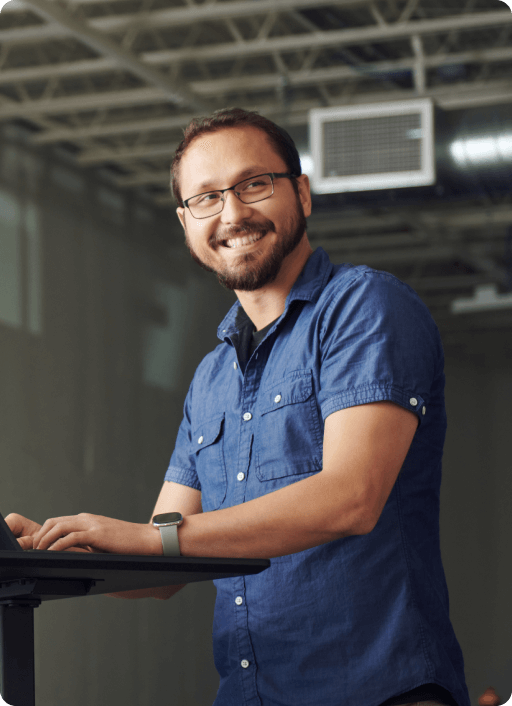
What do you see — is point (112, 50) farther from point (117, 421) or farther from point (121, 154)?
point (117, 421)

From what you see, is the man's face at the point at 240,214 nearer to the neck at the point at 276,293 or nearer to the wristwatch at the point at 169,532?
the neck at the point at 276,293

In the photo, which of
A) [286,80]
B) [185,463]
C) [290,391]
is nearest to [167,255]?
[286,80]

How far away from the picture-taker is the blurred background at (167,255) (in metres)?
4.93

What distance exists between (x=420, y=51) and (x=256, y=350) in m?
4.29

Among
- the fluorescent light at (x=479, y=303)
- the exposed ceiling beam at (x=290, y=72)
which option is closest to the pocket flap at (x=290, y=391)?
the exposed ceiling beam at (x=290, y=72)

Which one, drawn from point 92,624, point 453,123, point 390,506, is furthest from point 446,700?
point 92,624

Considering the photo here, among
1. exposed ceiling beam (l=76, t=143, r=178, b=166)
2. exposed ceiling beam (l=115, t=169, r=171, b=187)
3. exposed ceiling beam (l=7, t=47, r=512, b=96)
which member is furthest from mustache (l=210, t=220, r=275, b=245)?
exposed ceiling beam (l=115, t=169, r=171, b=187)

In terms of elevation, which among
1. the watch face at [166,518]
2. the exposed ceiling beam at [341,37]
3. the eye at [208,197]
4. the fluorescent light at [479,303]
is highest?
the exposed ceiling beam at [341,37]

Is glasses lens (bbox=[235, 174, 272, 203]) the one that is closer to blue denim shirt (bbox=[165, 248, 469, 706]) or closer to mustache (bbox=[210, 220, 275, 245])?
mustache (bbox=[210, 220, 275, 245])

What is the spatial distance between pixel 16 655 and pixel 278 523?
0.30m

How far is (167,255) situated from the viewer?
680 cm

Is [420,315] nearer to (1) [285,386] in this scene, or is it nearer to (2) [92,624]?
(1) [285,386]

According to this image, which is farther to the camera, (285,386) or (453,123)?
(453,123)

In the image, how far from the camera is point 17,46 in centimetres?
543
